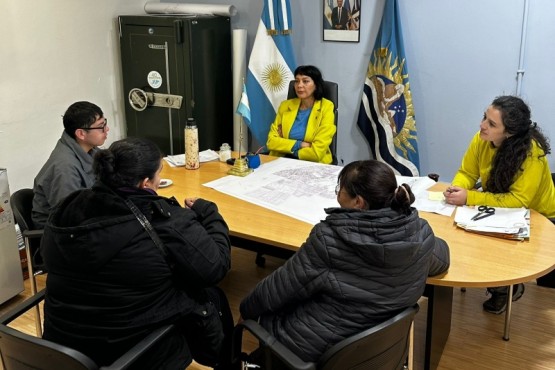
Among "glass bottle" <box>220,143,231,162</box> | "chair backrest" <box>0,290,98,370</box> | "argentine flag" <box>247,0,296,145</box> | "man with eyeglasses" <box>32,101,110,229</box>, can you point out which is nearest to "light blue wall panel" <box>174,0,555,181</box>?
"argentine flag" <box>247,0,296,145</box>

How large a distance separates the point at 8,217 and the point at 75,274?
1.62m

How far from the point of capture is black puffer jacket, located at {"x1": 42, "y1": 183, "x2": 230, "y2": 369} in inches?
65.1

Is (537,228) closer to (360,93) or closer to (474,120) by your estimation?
(474,120)

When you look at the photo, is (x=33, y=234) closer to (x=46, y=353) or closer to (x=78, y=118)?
(x=78, y=118)

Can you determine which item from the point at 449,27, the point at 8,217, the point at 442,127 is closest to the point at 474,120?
the point at 442,127

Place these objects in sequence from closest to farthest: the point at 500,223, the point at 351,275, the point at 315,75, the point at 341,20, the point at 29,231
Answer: the point at 351,275, the point at 500,223, the point at 29,231, the point at 315,75, the point at 341,20

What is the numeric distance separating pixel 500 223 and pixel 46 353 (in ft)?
5.61

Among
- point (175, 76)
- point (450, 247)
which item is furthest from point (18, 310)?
Result: point (175, 76)

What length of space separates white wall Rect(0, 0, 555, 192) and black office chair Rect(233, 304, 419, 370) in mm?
2407

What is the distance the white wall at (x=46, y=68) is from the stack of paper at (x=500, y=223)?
2.81 metres

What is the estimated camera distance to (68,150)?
261 cm

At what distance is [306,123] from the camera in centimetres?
363

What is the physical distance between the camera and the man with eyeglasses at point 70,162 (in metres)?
2.52

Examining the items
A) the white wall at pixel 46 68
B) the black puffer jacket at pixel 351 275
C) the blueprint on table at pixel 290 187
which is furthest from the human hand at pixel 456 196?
the white wall at pixel 46 68
